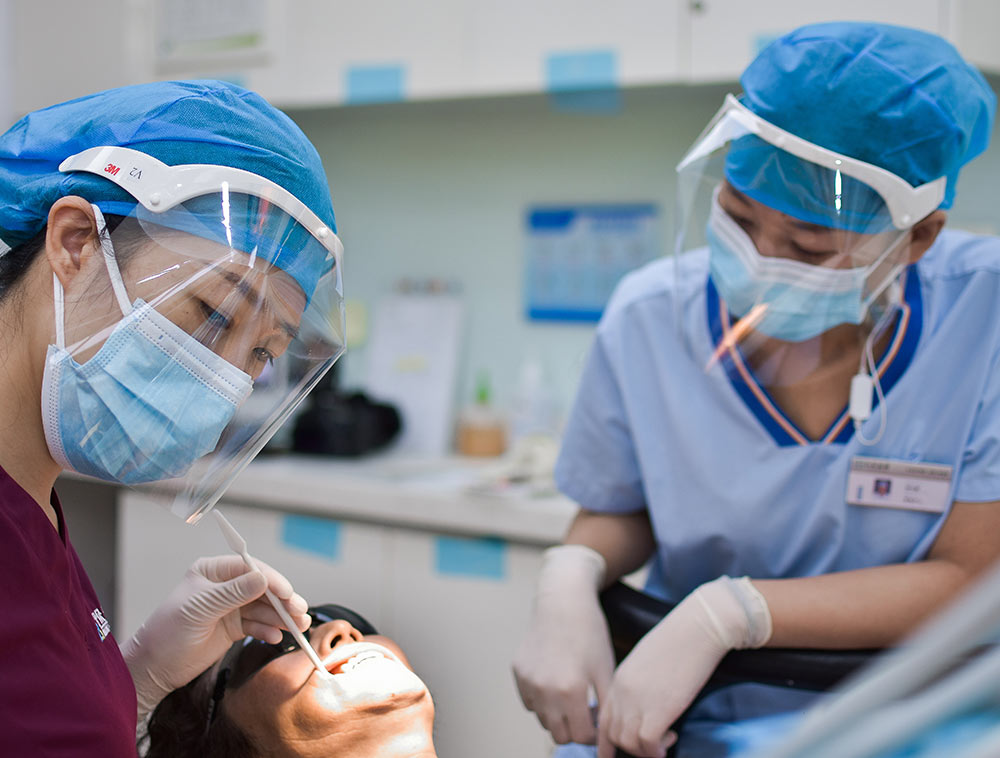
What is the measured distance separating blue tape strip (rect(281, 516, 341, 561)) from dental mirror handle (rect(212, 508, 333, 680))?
1.04ft

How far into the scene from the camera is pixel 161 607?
915 millimetres

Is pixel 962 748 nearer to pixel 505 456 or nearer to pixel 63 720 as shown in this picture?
pixel 63 720

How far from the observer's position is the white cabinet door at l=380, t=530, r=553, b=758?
0.94 m

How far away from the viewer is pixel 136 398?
0.78 metres

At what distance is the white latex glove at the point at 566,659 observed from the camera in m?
1.13

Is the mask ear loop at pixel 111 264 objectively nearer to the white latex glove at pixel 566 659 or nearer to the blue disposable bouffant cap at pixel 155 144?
the blue disposable bouffant cap at pixel 155 144

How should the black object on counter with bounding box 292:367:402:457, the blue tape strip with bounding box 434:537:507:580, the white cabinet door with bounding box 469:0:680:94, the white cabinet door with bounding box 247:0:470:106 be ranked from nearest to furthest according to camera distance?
the blue tape strip with bounding box 434:537:507:580 < the white cabinet door with bounding box 469:0:680:94 < the white cabinet door with bounding box 247:0:470:106 < the black object on counter with bounding box 292:367:402:457

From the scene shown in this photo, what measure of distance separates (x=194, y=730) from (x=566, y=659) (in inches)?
17.8

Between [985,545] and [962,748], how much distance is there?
0.90 metres

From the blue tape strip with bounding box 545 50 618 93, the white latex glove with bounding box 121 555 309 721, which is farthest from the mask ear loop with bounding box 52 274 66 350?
the blue tape strip with bounding box 545 50 618 93

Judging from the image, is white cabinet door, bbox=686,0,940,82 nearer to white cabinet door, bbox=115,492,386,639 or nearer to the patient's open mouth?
white cabinet door, bbox=115,492,386,639

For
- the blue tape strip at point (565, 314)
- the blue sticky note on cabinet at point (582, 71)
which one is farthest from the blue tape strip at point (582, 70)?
the blue tape strip at point (565, 314)

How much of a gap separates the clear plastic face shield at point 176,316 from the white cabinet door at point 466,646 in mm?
303

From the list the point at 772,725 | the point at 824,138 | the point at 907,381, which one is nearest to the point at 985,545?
the point at 907,381
